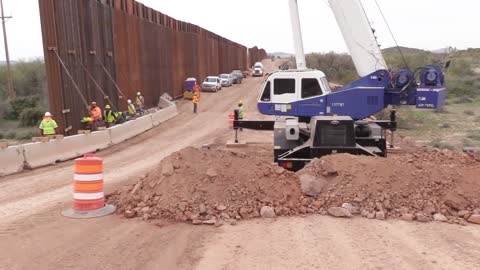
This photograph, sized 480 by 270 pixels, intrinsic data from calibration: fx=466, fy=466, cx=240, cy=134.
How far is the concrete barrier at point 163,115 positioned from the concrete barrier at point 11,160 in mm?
11598

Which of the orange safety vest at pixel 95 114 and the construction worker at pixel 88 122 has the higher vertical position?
the orange safety vest at pixel 95 114

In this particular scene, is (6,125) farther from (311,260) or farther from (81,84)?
(311,260)

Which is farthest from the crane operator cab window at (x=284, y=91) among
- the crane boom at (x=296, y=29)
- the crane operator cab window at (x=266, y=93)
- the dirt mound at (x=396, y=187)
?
the dirt mound at (x=396, y=187)

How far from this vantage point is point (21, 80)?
5409cm

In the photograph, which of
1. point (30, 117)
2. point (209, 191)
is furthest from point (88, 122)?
point (30, 117)

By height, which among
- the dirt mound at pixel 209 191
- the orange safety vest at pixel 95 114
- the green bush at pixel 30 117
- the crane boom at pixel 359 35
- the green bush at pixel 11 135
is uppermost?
the crane boom at pixel 359 35

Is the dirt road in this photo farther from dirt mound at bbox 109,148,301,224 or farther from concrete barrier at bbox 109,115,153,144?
concrete barrier at bbox 109,115,153,144

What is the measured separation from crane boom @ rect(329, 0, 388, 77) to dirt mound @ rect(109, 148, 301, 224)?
7.56 metres

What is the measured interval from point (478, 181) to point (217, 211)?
4.60m

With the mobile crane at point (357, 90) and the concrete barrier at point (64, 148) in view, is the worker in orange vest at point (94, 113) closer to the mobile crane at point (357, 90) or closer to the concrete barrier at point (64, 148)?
the concrete barrier at point (64, 148)

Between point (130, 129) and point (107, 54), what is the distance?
4993 mm

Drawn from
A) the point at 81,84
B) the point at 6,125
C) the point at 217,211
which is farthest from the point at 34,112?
the point at 217,211

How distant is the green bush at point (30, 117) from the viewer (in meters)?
33.9

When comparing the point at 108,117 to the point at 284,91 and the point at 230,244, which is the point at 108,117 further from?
the point at 230,244
